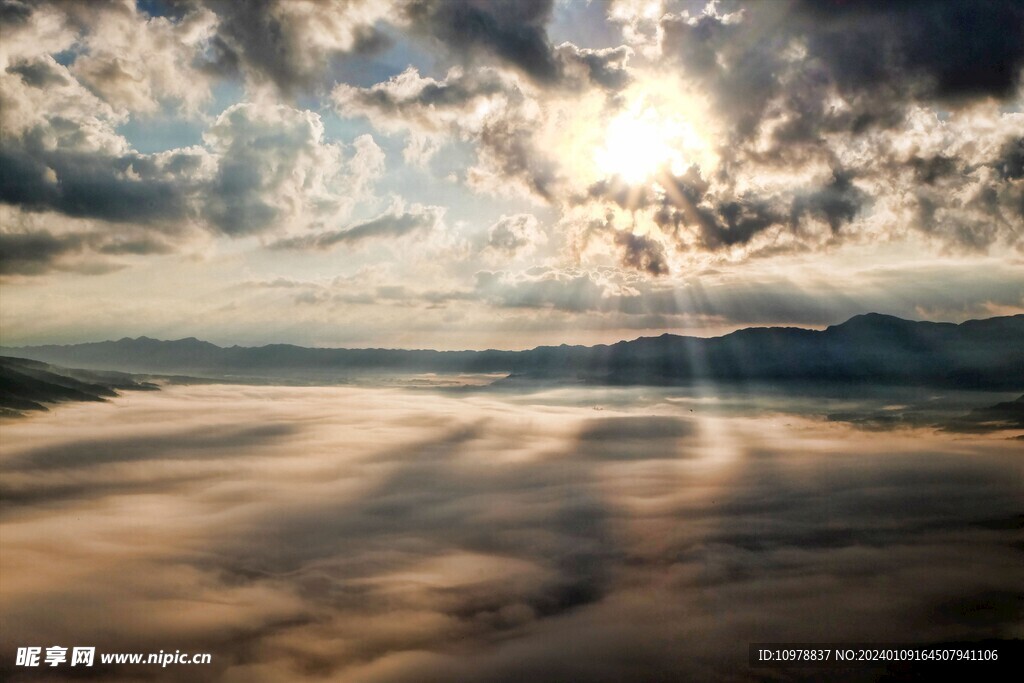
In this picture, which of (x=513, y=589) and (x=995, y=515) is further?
(x=995, y=515)

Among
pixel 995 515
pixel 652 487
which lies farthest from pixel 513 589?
pixel 995 515

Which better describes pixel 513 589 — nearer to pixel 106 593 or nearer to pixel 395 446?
pixel 106 593

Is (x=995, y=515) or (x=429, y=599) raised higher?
(x=995, y=515)

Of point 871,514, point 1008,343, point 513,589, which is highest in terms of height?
point 1008,343

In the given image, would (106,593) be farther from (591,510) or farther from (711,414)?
→ (711,414)

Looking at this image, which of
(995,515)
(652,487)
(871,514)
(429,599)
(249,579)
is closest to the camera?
(429,599)

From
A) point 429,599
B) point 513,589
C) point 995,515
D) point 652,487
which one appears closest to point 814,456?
point 652,487

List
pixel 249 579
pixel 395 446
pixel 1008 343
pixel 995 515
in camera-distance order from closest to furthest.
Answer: pixel 249 579
pixel 995 515
pixel 1008 343
pixel 395 446
